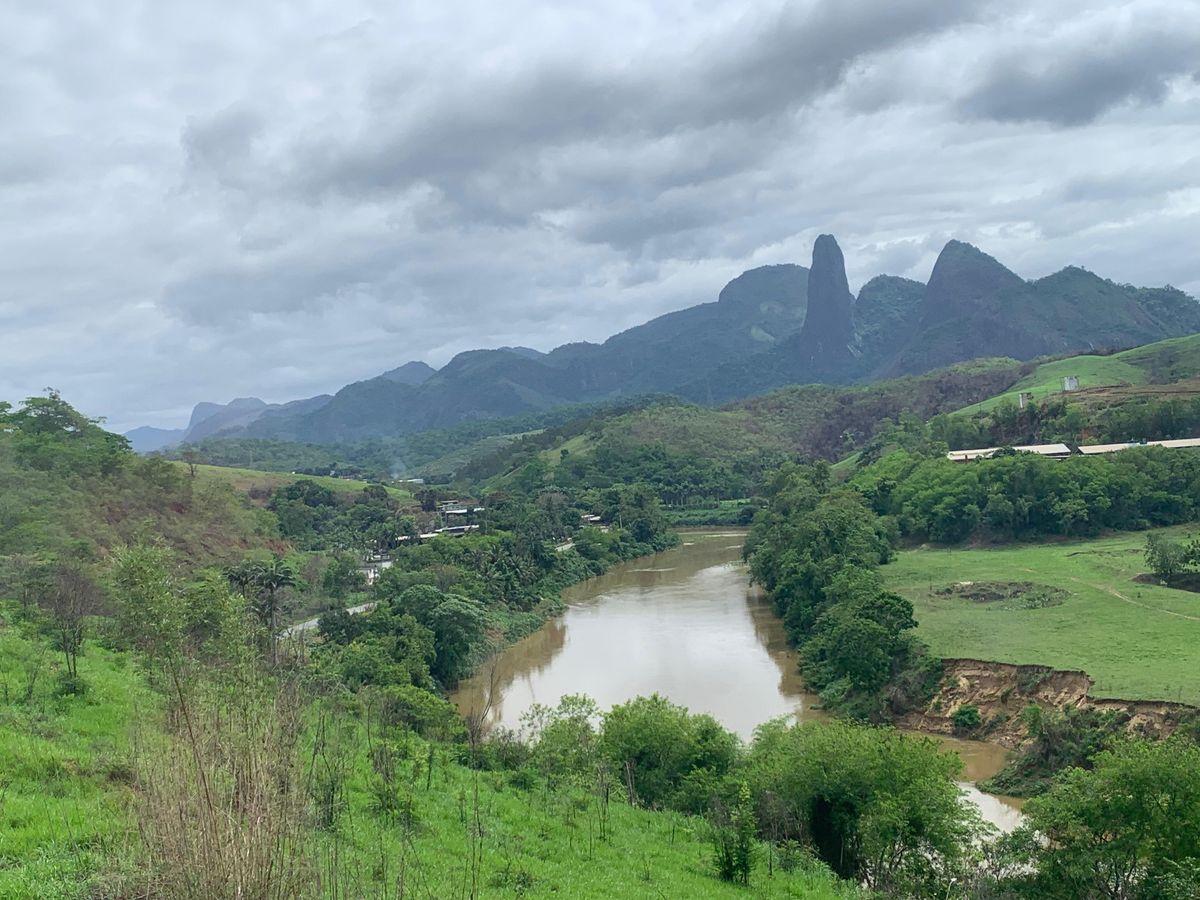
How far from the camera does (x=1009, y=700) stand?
90.1ft

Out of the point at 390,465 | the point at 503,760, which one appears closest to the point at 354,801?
the point at 503,760

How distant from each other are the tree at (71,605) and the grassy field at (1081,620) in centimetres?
2601

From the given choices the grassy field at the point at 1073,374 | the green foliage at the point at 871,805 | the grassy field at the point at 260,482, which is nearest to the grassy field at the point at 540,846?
the green foliage at the point at 871,805

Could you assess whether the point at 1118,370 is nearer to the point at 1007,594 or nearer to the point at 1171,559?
the point at 1171,559

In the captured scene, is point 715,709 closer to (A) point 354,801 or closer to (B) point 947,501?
(A) point 354,801

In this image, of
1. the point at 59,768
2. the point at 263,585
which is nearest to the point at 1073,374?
the point at 263,585

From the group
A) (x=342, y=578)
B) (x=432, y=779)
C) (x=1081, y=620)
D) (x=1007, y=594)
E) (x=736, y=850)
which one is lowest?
(x=1007, y=594)

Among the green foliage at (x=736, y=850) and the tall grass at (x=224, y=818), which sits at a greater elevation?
the tall grass at (x=224, y=818)

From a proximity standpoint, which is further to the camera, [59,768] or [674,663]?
[674,663]

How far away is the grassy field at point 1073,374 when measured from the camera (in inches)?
3809

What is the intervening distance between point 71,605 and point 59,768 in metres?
8.90

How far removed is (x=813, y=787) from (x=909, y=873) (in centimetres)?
269

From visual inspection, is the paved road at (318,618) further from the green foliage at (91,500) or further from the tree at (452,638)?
the green foliage at (91,500)

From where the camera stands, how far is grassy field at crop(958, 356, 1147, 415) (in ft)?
317
